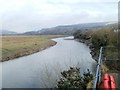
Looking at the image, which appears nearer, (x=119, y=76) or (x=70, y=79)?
(x=119, y=76)

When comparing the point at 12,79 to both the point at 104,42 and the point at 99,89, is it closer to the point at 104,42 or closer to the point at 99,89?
the point at 104,42

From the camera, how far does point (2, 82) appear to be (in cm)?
1620

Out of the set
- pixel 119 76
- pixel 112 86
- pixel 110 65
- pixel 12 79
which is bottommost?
pixel 12 79

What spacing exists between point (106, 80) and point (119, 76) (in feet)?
5.89

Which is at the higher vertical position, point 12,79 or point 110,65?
Answer: point 110,65

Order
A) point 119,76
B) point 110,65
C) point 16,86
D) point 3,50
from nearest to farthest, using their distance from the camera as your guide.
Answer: point 119,76, point 110,65, point 16,86, point 3,50

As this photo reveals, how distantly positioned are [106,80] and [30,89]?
36.5 feet

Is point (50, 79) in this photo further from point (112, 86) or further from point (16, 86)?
point (112, 86)

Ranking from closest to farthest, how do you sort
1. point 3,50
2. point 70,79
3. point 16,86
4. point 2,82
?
point 70,79, point 16,86, point 2,82, point 3,50

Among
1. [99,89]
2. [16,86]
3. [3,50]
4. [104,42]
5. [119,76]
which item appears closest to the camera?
[99,89]

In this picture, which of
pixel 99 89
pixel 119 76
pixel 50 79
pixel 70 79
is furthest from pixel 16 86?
pixel 99 89

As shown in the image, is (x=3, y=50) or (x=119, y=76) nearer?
(x=119, y=76)

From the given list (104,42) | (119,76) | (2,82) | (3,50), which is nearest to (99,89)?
(119,76)

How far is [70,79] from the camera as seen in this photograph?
26.0 ft
